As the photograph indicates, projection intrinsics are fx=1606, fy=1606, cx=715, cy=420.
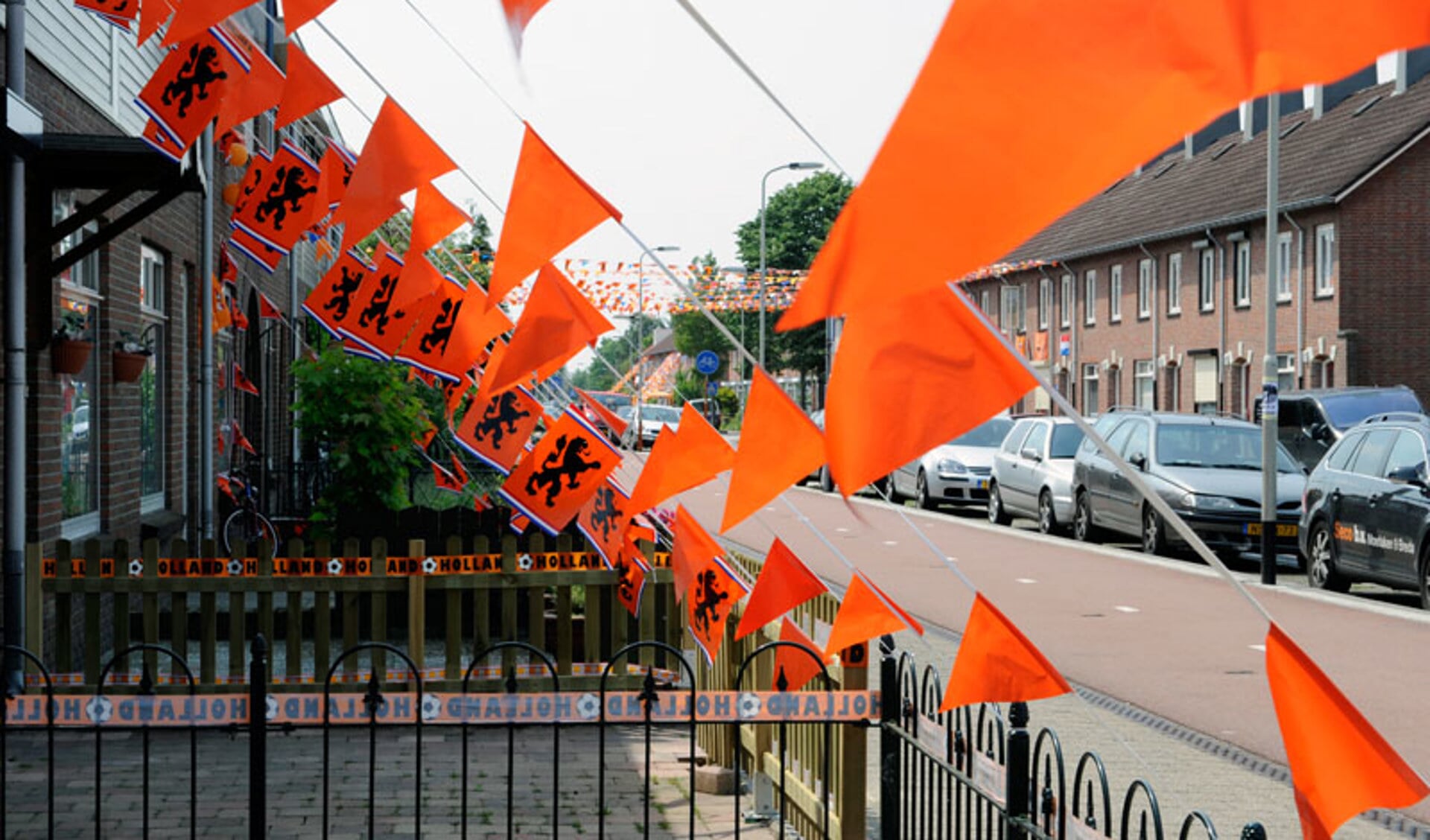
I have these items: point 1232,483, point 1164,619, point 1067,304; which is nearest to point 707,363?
point 1067,304

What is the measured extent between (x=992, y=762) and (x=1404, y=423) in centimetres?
1178

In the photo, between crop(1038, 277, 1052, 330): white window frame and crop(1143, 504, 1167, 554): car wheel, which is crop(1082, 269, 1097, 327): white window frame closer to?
crop(1038, 277, 1052, 330): white window frame

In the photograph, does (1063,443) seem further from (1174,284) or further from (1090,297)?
(1090,297)

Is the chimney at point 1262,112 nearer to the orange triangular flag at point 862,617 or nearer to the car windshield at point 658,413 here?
the car windshield at point 658,413

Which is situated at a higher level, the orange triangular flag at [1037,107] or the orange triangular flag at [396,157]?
the orange triangular flag at [396,157]

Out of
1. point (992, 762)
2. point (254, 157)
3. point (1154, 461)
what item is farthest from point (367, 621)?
point (1154, 461)

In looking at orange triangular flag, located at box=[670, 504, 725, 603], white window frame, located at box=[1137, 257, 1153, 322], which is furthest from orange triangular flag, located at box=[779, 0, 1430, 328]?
white window frame, located at box=[1137, 257, 1153, 322]

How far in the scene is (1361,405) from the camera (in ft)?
79.6

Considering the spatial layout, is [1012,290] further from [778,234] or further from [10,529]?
[10,529]

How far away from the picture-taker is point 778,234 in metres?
75.1

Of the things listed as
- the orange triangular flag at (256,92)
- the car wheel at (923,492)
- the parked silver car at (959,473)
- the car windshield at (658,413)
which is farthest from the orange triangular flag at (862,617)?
the car windshield at (658,413)

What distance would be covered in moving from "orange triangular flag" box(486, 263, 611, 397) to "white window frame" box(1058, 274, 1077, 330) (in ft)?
159

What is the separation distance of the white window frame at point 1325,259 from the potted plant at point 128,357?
31717 mm

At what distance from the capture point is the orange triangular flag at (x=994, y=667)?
3.61m
